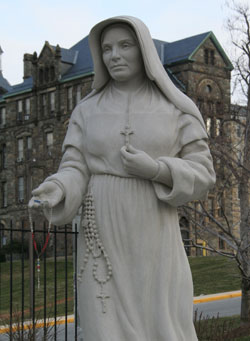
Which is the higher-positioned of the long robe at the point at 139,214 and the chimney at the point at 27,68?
the chimney at the point at 27,68

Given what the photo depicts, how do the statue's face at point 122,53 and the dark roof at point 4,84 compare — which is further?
the dark roof at point 4,84

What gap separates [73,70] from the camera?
58844mm

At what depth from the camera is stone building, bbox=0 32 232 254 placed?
2077 inches

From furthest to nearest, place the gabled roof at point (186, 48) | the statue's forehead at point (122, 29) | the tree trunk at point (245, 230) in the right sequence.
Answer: the gabled roof at point (186, 48), the tree trunk at point (245, 230), the statue's forehead at point (122, 29)

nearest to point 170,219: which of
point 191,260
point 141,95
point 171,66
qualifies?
point 141,95

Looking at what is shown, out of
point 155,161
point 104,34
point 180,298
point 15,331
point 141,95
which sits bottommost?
point 15,331

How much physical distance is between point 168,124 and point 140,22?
0.73 meters

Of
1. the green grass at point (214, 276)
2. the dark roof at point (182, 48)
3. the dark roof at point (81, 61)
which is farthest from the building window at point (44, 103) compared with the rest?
the green grass at point (214, 276)

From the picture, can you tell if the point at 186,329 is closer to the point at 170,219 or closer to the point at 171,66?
the point at 170,219

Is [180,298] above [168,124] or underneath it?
underneath

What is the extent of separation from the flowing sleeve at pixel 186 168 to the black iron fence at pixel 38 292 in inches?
55.0

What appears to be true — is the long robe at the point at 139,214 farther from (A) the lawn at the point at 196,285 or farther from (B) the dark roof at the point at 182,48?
(B) the dark roof at the point at 182,48

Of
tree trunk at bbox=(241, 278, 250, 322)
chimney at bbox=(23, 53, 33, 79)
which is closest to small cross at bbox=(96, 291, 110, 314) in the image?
tree trunk at bbox=(241, 278, 250, 322)

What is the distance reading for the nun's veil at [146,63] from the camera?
5.46m
